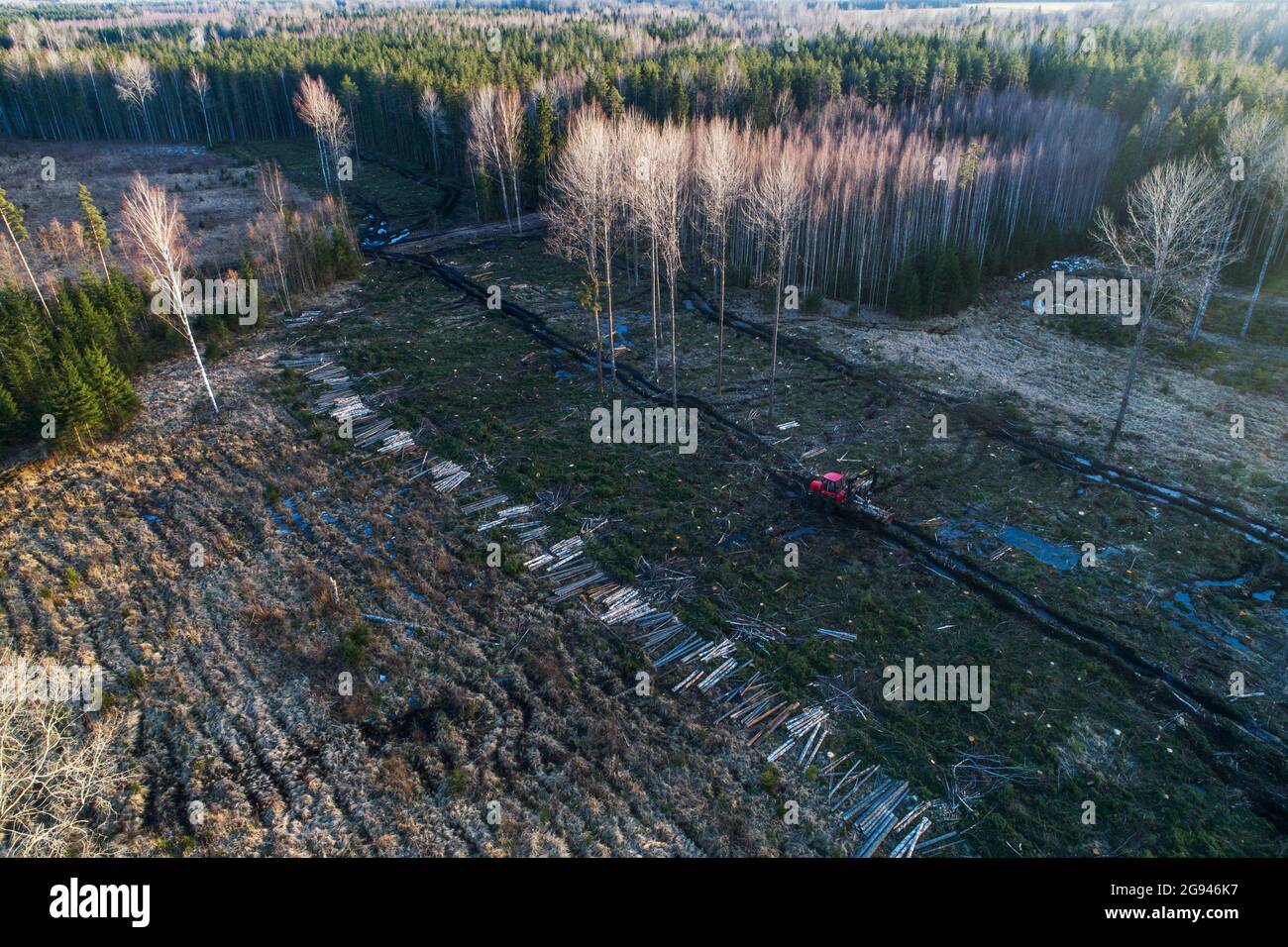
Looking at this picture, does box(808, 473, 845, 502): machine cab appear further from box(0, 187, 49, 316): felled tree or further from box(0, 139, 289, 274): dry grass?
box(0, 139, 289, 274): dry grass

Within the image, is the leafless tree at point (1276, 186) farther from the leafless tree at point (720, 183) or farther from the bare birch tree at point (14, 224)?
the bare birch tree at point (14, 224)

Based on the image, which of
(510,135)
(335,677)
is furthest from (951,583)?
(510,135)

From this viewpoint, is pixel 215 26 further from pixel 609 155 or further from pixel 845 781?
pixel 845 781

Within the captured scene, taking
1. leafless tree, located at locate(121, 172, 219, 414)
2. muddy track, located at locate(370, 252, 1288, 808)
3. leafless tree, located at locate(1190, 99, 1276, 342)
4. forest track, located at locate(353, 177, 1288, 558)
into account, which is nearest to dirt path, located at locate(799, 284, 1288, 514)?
forest track, located at locate(353, 177, 1288, 558)

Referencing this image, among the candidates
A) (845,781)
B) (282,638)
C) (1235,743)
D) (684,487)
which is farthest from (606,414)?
(1235,743)

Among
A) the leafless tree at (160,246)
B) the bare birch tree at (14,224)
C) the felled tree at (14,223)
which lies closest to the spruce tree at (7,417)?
the leafless tree at (160,246)
